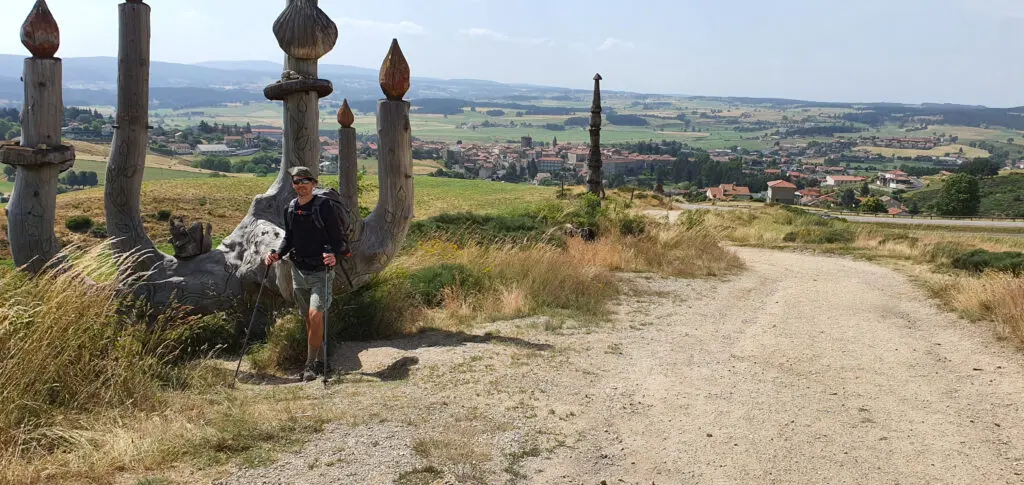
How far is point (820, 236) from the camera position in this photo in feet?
68.9

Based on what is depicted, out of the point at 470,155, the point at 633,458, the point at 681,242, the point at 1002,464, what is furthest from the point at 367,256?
the point at 470,155

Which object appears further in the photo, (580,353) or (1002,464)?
(580,353)

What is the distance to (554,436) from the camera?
16.6 feet

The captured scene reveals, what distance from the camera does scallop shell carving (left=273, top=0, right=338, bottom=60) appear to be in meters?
7.75

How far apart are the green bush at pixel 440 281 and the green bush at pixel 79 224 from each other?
17447mm

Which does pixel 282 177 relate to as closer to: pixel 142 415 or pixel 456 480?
pixel 142 415

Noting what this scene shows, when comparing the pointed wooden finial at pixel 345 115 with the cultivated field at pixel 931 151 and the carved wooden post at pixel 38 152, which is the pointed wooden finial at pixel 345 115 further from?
the cultivated field at pixel 931 151

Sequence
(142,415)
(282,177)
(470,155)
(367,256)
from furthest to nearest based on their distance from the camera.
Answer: (470,155)
(282,177)
(367,256)
(142,415)

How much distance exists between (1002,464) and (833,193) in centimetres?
8784

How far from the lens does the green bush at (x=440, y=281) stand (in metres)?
9.31

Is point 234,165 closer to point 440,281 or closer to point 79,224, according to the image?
point 79,224

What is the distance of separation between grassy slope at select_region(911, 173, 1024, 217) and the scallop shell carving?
205 ft

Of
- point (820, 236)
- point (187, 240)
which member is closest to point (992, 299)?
point (187, 240)

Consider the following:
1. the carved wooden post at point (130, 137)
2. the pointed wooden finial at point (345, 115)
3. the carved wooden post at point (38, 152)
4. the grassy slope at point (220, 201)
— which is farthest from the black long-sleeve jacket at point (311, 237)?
the grassy slope at point (220, 201)
